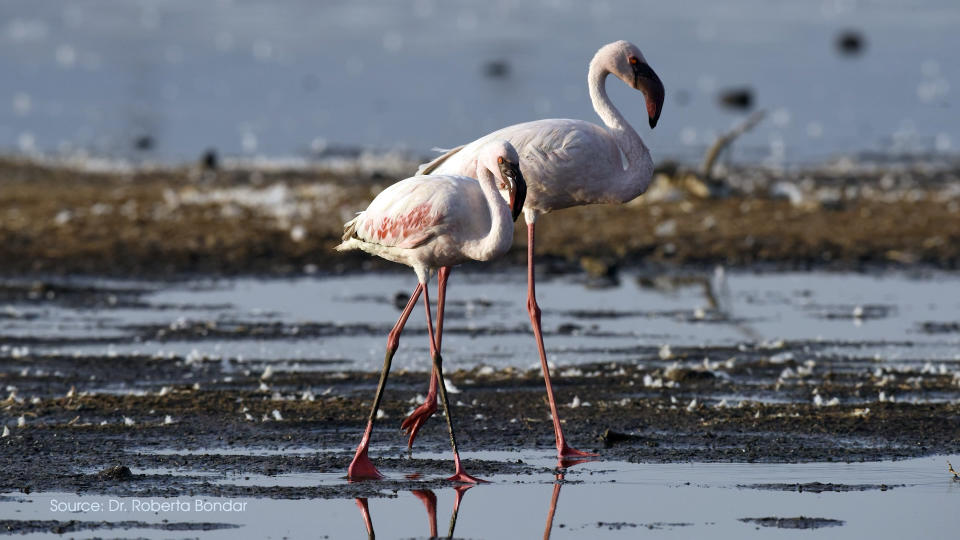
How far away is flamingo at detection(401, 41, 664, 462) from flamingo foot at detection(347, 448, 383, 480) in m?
1.14

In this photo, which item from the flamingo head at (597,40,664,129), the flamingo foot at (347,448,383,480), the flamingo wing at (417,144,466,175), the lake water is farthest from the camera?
the lake water

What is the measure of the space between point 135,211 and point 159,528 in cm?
1515

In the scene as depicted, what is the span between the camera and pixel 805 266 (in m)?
18.5

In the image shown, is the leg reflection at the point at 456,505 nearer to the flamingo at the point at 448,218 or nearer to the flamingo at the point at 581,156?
the flamingo at the point at 448,218

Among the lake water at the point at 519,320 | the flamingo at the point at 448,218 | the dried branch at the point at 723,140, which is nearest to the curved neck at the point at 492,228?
the flamingo at the point at 448,218

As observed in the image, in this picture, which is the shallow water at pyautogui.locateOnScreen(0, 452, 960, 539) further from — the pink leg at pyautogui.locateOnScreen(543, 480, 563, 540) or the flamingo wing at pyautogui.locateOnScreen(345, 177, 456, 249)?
the flamingo wing at pyautogui.locateOnScreen(345, 177, 456, 249)

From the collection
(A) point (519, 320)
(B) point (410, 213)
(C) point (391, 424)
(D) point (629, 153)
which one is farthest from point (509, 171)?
(A) point (519, 320)

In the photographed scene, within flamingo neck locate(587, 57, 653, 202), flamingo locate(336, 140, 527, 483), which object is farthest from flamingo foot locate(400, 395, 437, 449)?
flamingo neck locate(587, 57, 653, 202)

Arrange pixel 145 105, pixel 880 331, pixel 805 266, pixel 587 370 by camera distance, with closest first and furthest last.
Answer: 1. pixel 587 370
2. pixel 880 331
3. pixel 805 266
4. pixel 145 105

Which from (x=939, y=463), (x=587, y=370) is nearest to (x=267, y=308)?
(x=587, y=370)

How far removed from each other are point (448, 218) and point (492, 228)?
0.88ft

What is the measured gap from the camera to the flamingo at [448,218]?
8.63 metres

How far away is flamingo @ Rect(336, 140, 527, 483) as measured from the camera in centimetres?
863

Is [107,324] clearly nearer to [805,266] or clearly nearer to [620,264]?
[620,264]
